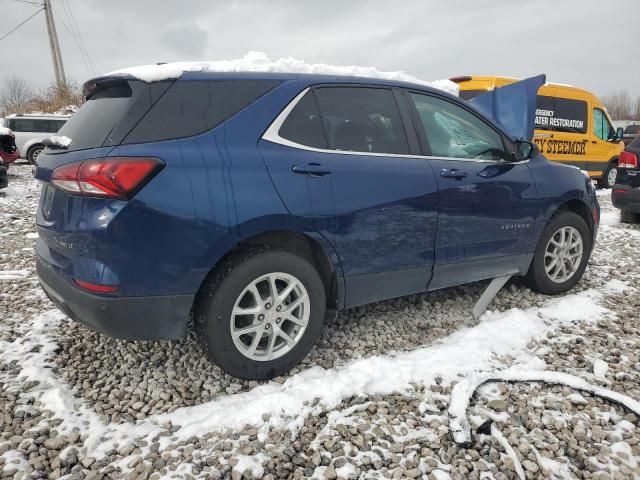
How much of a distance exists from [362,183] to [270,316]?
915mm

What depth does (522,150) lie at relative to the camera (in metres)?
3.52

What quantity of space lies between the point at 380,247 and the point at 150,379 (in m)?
1.52

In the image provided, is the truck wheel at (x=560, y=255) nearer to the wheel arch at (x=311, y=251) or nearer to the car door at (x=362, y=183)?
the car door at (x=362, y=183)

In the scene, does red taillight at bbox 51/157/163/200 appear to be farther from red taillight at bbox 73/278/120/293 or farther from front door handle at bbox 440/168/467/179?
front door handle at bbox 440/168/467/179

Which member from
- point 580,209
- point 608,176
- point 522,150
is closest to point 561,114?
point 608,176

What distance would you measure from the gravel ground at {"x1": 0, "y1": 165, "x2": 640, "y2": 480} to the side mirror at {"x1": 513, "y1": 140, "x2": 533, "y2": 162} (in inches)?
51.1

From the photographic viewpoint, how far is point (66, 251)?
7.35 ft

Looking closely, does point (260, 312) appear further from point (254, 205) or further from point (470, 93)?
point (470, 93)

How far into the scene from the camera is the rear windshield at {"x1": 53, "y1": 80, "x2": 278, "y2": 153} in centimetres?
222

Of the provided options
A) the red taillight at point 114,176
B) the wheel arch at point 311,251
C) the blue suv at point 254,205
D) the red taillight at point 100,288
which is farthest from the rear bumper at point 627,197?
the red taillight at point 100,288

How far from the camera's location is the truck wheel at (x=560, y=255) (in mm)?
3775

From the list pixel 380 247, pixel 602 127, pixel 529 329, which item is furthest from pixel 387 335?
pixel 602 127

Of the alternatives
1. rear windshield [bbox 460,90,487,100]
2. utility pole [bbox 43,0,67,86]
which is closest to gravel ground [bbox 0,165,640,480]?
rear windshield [bbox 460,90,487,100]

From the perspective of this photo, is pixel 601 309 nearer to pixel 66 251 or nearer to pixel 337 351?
pixel 337 351
